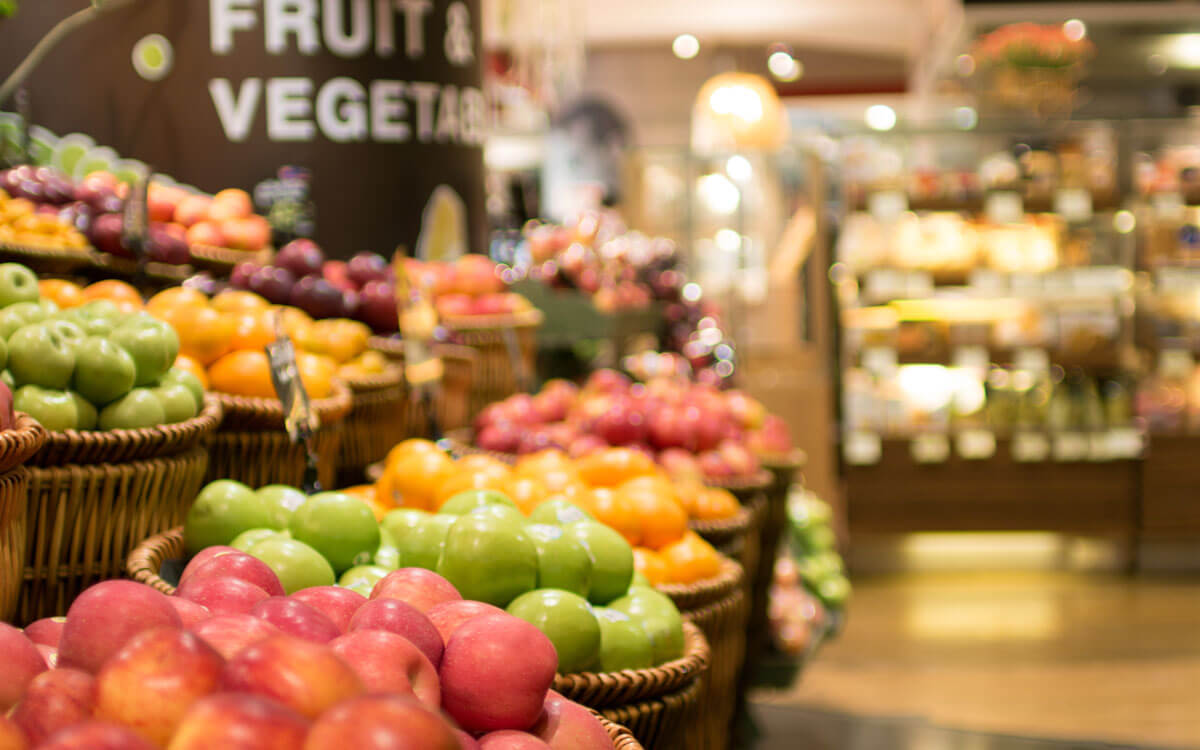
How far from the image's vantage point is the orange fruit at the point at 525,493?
1.86 m

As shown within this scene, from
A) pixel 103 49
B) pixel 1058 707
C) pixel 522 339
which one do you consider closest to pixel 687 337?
pixel 522 339

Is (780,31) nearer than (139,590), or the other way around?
(139,590)

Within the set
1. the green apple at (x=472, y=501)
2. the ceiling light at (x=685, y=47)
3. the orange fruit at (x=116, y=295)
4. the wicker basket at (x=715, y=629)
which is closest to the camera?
the green apple at (x=472, y=501)

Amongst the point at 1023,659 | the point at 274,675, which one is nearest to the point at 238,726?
the point at 274,675

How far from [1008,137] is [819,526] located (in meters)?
4.34

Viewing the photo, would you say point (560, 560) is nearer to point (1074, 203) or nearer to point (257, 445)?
point (257, 445)

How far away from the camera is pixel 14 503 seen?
125 cm

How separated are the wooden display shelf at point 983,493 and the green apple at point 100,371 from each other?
604 cm

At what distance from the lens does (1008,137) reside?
7.56 metres

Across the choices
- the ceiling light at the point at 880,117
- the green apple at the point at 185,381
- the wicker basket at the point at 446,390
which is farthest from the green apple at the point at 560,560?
the ceiling light at the point at 880,117

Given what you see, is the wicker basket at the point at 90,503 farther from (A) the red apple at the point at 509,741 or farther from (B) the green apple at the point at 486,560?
(A) the red apple at the point at 509,741

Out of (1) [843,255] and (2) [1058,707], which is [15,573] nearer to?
(2) [1058,707]

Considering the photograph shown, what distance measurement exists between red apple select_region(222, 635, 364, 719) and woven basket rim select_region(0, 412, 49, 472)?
23.0 inches

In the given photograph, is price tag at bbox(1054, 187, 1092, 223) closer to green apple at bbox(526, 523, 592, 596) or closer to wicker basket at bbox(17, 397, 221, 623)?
green apple at bbox(526, 523, 592, 596)
